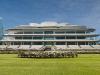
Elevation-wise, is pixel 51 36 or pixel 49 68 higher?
pixel 51 36

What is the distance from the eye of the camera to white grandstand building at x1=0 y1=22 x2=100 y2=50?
117500mm

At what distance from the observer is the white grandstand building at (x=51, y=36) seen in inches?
4626

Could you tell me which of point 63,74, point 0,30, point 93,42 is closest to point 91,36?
point 93,42

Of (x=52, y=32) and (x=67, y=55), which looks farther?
(x=52, y=32)

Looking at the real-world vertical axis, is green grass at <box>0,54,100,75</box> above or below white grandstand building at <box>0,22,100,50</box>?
below

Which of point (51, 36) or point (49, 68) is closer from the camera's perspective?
point (49, 68)

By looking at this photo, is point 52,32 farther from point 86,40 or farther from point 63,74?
point 63,74

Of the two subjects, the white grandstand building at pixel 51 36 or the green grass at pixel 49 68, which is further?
the white grandstand building at pixel 51 36

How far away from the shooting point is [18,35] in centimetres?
11862

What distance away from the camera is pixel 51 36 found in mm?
119125

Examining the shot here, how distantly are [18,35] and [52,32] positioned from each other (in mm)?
15475

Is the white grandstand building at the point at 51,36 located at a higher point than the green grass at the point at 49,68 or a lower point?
higher

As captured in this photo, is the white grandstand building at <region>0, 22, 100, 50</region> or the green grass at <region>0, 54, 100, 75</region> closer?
the green grass at <region>0, 54, 100, 75</region>

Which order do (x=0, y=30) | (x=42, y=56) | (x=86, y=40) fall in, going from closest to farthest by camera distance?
(x=42, y=56)
(x=86, y=40)
(x=0, y=30)
